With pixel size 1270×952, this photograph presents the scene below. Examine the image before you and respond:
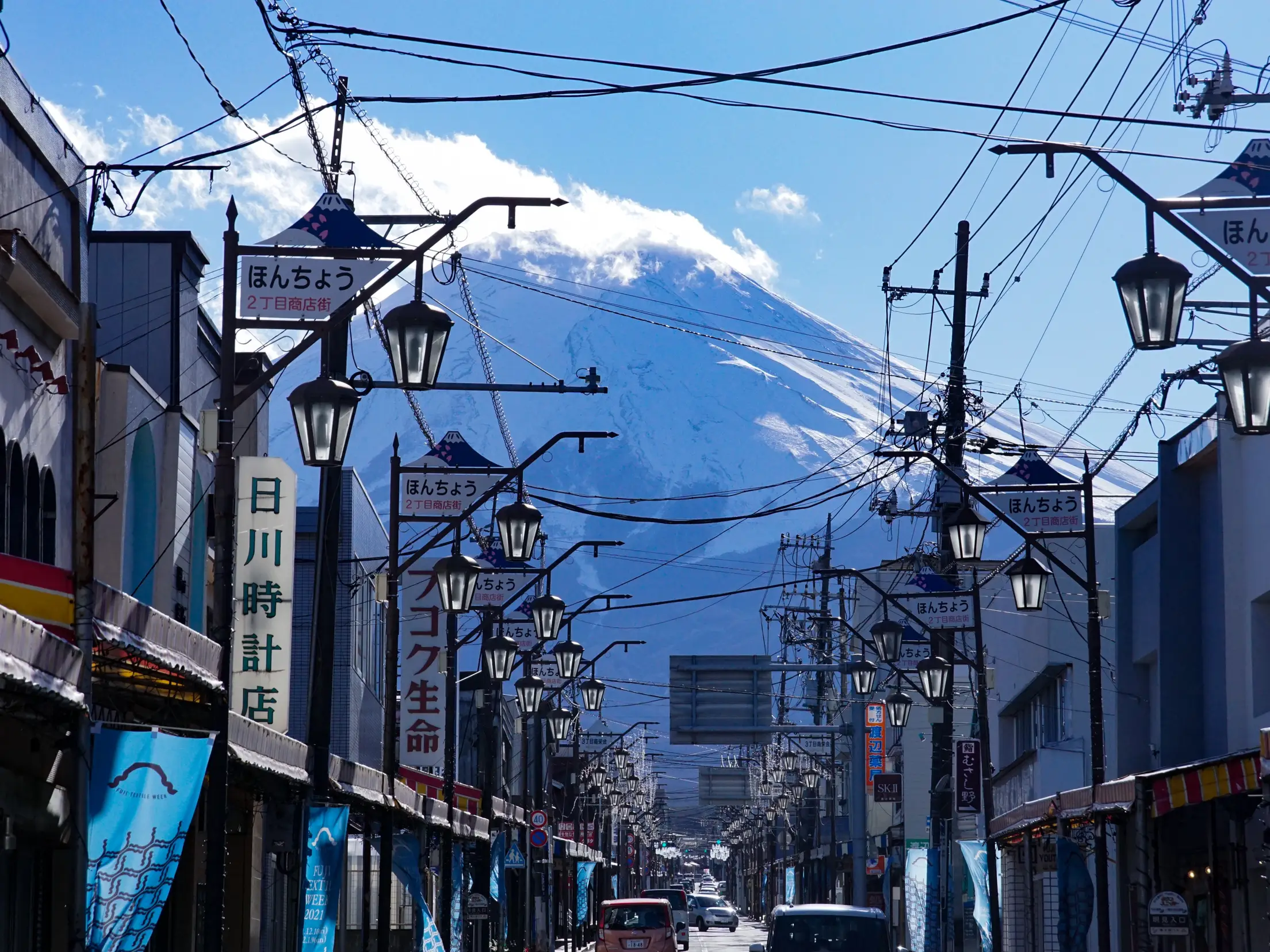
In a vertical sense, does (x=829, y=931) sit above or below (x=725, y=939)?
above

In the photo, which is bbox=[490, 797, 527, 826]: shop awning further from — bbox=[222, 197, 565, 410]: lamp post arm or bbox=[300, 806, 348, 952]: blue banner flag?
bbox=[222, 197, 565, 410]: lamp post arm

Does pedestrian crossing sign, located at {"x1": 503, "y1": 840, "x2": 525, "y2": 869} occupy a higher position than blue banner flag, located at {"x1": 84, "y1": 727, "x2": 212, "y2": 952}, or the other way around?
blue banner flag, located at {"x1": 84, "y1": 727, "x2": 212, "y2": 952}

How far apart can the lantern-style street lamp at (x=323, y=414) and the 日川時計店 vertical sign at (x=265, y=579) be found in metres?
8.04

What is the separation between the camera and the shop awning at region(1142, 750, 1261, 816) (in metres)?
16.2

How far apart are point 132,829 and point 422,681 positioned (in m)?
23.2

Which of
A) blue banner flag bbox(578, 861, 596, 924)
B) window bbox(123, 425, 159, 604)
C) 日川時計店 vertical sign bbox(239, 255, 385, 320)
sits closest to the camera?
日川時計店 vertical sign bbox(239, 255, 385, 320)

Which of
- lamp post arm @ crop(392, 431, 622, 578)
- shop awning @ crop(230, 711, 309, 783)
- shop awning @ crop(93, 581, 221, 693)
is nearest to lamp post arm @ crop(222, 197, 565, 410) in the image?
shop awning @ crop(93, 581, 221, 693)

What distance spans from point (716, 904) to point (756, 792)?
692 inches

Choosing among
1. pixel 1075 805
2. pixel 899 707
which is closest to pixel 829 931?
pixel 1075 805

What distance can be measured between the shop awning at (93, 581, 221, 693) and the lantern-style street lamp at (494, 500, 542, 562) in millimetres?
7557

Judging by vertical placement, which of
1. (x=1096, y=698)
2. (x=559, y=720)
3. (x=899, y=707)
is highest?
(x=899, y=707)

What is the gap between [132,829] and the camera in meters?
11.3

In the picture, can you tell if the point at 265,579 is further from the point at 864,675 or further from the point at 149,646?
the point at 864,675

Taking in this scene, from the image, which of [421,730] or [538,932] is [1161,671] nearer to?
[421,730]
